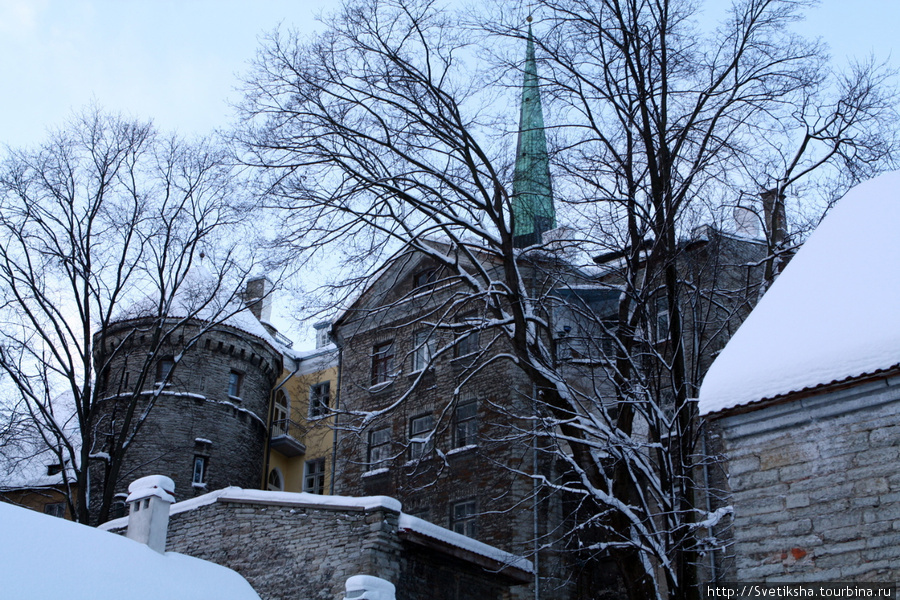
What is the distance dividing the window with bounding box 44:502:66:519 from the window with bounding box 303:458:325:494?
27.0 feet

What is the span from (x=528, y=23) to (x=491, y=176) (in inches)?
123

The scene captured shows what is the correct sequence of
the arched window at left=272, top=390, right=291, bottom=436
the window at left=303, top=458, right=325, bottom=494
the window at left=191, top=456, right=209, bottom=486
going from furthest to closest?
the arched window at left=272, top=390, right=291, bottom=436, the window at left=303, top=458, right=325, bottom=494, the window at left=191, top=456, right=209, bottom=486

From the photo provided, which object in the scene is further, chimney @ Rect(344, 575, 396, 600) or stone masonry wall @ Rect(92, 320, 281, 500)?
stone masonry wall @ Rect(92, 320, 281, 500)

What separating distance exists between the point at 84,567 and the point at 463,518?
12837 mm

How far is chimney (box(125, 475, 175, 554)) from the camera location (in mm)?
15867

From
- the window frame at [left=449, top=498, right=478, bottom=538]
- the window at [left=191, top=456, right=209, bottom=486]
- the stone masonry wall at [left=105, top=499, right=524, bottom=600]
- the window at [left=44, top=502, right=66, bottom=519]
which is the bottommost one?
the stone masonry wall at [left=105, top=499, right=524, bottom=600]

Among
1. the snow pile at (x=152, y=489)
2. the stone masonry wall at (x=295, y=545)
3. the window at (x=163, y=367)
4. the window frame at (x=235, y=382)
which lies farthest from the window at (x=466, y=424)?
the window at (x=163, y=367)

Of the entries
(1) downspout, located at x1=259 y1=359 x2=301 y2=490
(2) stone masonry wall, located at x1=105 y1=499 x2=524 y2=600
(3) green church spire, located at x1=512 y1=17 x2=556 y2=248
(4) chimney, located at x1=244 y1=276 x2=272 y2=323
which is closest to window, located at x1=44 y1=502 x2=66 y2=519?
(1) downspout, located at x1=259 y1=359 x2=301 y2=490

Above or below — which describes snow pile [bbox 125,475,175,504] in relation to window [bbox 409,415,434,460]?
below

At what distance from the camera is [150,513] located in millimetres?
16016

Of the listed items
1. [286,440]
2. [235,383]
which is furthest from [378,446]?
[286,440]

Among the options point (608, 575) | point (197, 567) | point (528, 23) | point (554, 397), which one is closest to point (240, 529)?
point (197, 567)

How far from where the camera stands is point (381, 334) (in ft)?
93.5

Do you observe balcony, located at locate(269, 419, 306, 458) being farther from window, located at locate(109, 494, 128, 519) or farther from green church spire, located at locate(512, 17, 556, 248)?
green church spire, located at locate(512, 17, 556, 248)
